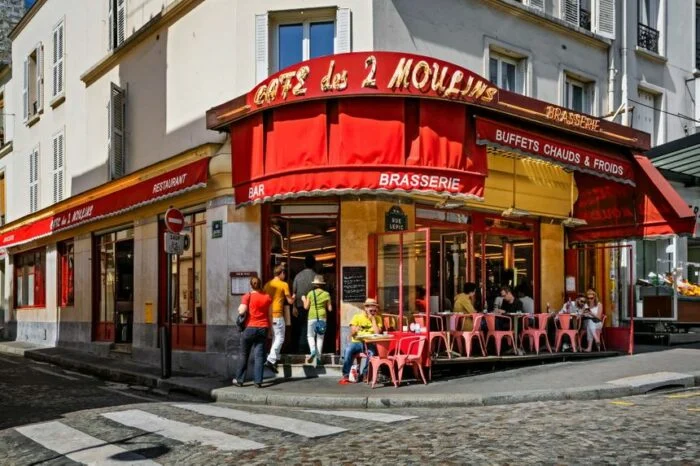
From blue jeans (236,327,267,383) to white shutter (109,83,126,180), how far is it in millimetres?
7473

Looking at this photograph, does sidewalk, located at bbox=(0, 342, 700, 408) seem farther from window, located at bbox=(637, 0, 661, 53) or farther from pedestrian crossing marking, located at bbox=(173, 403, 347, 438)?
window, located at bbox=(637, 0, 661, 53)

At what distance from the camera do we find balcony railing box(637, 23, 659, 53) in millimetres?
18156

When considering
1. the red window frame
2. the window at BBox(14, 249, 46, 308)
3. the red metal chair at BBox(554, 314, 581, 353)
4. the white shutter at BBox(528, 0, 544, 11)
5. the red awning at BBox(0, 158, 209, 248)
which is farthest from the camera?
the window at BBox(14, 249, 46, 308)

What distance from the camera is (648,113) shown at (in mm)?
18359

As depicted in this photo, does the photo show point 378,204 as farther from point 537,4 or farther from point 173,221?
point 537,4

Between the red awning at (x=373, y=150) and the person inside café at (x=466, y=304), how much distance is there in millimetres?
2149

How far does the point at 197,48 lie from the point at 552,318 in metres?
8.50

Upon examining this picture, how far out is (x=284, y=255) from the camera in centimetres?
1296

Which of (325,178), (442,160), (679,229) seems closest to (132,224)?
(325,178)

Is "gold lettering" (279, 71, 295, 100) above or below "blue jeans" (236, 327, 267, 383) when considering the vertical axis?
above

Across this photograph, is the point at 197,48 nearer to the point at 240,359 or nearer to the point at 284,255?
the point at 284,255

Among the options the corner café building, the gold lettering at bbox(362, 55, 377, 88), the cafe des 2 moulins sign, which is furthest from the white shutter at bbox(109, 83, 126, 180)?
the gold lettering at bbox(362, 55, 377, 88)

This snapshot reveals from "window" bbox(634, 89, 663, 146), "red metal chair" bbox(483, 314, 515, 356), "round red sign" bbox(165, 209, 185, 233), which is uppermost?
"window" bbox(634, 89, 663, 146)

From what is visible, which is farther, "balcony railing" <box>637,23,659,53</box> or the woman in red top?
"balcony railing" <box>637,23,659,53</box>
